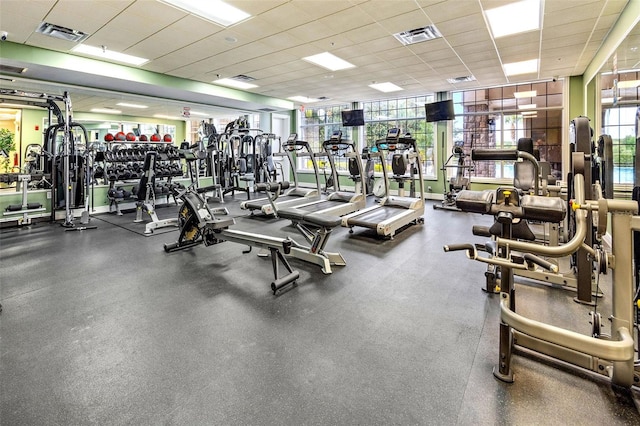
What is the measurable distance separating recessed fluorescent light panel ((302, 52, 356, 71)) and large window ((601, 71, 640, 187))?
4.26 metres

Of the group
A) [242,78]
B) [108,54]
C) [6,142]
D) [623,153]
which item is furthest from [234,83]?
[623,153]

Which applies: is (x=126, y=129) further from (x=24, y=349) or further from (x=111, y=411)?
(x=111, y=411)

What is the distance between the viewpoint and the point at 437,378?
1872mm

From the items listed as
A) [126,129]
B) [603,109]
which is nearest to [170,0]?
[603,109]

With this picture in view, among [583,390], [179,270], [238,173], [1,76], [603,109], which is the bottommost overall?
[583,390]

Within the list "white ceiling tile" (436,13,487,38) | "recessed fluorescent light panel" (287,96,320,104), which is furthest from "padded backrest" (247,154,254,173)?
"white ceiling tile" (436,13,487,38)

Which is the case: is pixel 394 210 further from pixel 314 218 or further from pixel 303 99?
pixel 303 99

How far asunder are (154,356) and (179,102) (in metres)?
8.49

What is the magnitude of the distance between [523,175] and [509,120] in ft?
15.1

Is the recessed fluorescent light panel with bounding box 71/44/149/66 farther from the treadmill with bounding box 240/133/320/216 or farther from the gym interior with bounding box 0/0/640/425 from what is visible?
the treadmill with bounding box 240/133/320/216

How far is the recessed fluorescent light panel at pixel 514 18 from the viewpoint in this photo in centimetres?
412

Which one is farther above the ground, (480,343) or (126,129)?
(126,129)

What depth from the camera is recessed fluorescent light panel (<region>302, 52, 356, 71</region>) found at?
612 centimetres

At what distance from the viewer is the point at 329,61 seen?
644 cm
